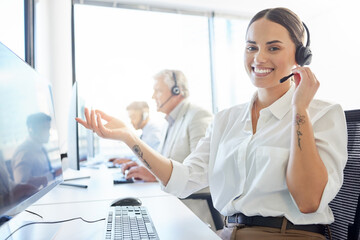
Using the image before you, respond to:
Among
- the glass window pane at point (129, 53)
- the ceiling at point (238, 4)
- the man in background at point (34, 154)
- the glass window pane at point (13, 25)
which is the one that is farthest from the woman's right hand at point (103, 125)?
the ceiling at point (238, 4)

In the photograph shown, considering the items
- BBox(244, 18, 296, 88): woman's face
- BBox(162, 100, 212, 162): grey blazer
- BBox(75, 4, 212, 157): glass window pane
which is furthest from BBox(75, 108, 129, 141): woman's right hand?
BBox(75, 4, 212, 157): glass window pane

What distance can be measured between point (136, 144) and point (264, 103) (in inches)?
21.2

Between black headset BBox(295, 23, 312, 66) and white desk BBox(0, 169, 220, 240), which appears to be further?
black headset BBox(295, 23, 312, 66)

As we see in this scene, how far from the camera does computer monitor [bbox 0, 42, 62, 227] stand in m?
0.59

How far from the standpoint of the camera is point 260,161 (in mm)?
1008

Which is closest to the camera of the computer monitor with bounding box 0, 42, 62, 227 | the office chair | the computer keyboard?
the computer monitor with bounding box 0, 42, 62, 227

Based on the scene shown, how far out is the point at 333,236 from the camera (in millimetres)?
924

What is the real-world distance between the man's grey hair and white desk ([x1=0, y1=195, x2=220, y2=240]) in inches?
51.9

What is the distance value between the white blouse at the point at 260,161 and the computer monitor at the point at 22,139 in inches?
19.3

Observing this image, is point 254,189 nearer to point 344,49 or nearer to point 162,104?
point 162,104

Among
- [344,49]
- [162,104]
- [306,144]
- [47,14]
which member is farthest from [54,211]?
[344,49]

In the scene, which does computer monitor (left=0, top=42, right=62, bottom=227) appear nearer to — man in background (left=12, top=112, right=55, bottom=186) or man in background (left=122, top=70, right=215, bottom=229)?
man in background (left=12, top=112, right=55, bottom=186)

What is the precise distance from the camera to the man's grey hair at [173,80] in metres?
2.34

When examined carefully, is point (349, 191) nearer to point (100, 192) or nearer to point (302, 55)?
point (302, 55)
